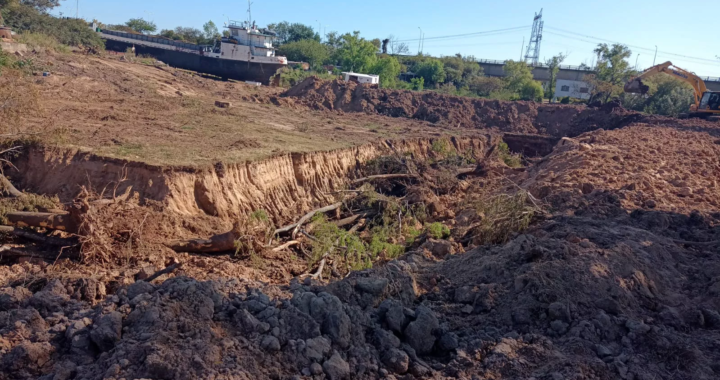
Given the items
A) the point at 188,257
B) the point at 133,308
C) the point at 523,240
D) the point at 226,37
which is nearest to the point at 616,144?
the point at 523,240

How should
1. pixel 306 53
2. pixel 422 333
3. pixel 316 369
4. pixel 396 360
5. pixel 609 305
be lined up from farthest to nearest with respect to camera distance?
pixel 306 53 < pixel 609 305 < pixel 422 333 < pixel 396 360 < pixel 316 369

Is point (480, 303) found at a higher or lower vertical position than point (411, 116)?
lower

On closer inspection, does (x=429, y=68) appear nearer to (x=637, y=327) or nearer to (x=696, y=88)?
(x=696, y=88)

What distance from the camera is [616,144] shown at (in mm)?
15820

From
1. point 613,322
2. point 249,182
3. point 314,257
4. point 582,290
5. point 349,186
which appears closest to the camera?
point 613,322

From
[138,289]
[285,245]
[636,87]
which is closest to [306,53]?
[636,87]

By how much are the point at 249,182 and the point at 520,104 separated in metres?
19.4

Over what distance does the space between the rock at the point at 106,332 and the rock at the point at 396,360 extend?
232 cm

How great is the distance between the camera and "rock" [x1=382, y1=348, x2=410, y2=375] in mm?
4574

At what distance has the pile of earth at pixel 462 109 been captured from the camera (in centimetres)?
2416

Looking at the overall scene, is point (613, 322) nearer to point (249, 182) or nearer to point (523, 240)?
point (523, 240)

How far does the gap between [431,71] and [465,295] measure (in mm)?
47603

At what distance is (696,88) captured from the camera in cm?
2623

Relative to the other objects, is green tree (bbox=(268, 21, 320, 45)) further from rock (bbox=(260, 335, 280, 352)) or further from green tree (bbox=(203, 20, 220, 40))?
rock (bbox=(260, 335, 280, 352))
